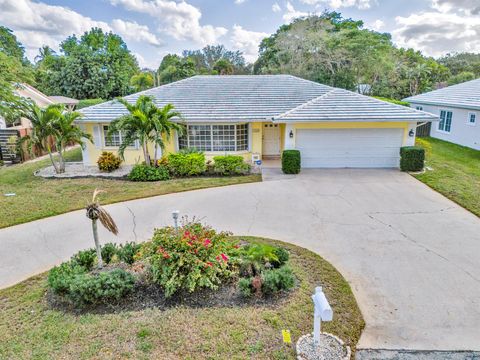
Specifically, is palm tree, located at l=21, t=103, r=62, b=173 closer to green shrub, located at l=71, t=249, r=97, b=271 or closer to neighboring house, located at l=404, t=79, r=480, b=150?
green shrub, located at l=71, t=249, r=97, b=271

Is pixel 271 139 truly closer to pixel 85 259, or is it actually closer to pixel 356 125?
pixel 356 125

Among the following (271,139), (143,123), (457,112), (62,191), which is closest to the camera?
(62,191)

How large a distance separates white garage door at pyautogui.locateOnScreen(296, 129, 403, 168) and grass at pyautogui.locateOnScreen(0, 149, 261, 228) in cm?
308

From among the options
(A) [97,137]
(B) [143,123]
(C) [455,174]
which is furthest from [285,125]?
(A) [97,137]

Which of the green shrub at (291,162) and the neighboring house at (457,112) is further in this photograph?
the neighboring house at (457,112)

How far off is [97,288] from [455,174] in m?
14.0

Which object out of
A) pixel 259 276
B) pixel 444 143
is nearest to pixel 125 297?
pixel 259 276

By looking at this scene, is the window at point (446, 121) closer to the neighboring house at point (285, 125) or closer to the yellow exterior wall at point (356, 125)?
the neighboring house at point (285, 125)

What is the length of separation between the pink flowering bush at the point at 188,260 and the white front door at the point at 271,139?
11.4 meters

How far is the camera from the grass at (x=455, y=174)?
10608 millimetres

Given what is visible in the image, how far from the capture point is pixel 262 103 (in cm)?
1630

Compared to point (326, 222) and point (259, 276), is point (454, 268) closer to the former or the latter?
point (326, 222)

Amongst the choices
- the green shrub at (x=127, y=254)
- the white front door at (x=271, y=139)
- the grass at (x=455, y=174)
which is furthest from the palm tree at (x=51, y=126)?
the grass at (x=455, y=174)

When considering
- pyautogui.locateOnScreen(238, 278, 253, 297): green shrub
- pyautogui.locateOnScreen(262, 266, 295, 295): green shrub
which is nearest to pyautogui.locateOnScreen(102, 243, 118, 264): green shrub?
pyautogui.locateOnScreen(238, 278, 253, 297): green shrub
